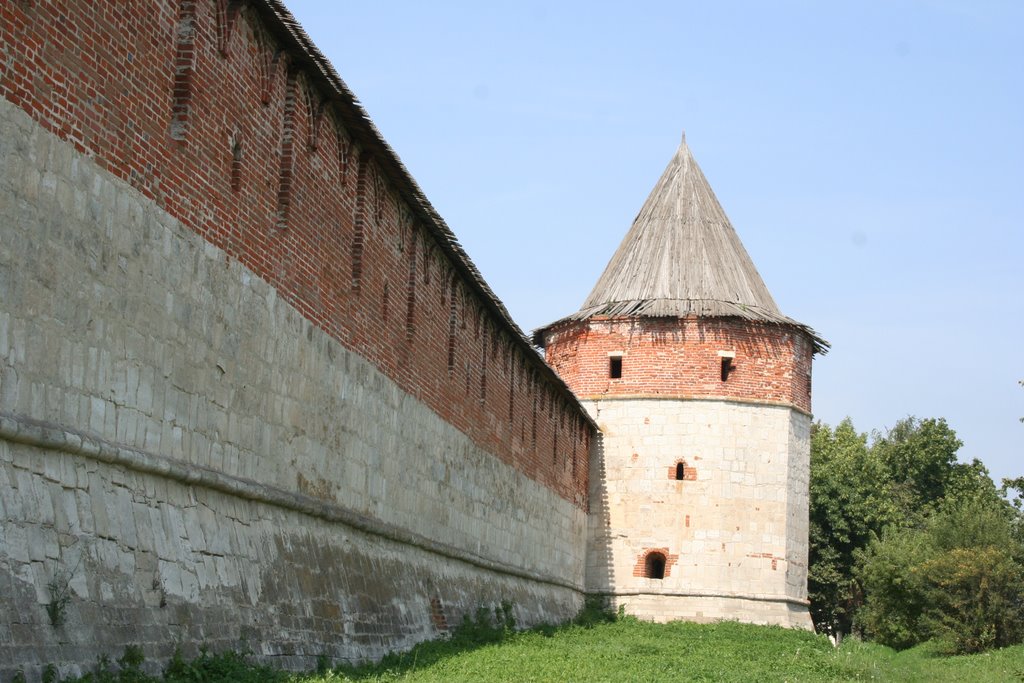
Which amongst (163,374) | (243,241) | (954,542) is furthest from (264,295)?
(954,542)

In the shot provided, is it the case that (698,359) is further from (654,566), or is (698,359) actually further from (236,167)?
(236,167)

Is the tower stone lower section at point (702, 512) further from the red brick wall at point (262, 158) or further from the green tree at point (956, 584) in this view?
the red brick wall at point (262, 158)

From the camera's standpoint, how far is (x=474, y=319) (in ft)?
60.6

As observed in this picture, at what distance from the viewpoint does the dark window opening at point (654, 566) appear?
27.4 metres

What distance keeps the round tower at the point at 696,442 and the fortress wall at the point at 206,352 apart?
11.5 metres

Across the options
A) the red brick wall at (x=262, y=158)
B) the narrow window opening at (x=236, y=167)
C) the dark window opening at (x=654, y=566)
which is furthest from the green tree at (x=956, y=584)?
the narrow window opening at (x=236, y=167)

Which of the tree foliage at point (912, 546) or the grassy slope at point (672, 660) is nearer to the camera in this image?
the grassy slope at point (672, 660)

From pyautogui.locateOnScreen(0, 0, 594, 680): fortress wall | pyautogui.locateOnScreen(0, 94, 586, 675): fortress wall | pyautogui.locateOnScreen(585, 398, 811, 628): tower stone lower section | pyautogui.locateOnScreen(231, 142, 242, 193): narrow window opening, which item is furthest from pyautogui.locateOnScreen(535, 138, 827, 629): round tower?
pyautogui.locateOnScreen(231, 142, 242, 193): narrow window opening

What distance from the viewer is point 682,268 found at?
29031 mm

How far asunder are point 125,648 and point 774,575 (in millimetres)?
20931

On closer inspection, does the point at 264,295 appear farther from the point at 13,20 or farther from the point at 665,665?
the point at 665,665

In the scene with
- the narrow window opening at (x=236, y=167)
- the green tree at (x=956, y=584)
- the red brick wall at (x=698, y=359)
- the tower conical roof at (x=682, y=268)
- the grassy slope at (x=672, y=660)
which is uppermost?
the tower conical roof at (x=682, y=268)

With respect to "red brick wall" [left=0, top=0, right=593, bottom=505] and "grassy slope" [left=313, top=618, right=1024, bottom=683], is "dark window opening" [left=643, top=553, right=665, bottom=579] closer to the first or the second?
"grassy slope" [left=313, top=618, right=1024, bottom=683]

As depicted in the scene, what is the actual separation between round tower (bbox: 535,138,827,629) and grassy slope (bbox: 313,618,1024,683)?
4.05 feet
